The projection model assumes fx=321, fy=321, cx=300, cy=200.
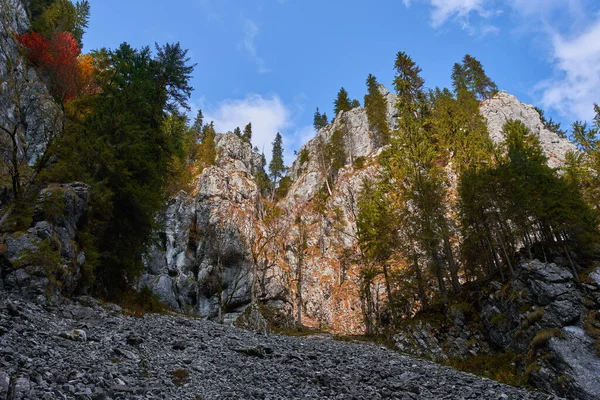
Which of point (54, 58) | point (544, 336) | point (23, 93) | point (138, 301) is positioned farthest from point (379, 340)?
point (54, 58)

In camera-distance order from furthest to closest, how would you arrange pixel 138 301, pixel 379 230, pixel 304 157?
pixel 304 157
pixel 379 230
pixel 138 301

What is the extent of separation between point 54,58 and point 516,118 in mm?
82744

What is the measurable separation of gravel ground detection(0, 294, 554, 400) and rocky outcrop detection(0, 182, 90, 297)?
1123mm

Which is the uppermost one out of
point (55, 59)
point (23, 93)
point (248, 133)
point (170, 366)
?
point (248, 133)

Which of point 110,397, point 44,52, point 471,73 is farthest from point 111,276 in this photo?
point 471,73

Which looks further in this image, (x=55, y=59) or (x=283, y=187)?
(x=283, y=187)

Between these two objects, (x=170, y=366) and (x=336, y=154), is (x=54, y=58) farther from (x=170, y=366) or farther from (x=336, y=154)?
(x=336, y=154)

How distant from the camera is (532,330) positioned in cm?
1748

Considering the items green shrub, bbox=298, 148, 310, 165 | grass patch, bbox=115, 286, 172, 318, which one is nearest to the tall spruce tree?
grass patch, bbox=115, 286, 172, 318

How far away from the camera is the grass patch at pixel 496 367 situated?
53.3 ft

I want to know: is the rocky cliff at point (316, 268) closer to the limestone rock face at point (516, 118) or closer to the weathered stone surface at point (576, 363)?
the weathered stone surface at point (576, 363)

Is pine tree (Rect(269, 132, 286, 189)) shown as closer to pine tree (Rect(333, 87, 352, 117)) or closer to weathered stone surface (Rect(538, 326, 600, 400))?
pine tree (Rect(333, 87, 352, 117))

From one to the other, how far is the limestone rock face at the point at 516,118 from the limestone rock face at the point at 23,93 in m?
71.1

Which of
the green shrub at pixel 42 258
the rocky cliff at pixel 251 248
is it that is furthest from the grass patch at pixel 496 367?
the green shrub at pixel 42 258
